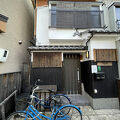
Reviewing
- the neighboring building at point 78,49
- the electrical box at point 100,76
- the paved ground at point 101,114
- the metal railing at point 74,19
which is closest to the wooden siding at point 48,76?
the neighboring building at point 78,49

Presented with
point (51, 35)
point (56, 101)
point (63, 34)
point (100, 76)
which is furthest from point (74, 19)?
point (56, 101)

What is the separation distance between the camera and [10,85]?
406 centimetres

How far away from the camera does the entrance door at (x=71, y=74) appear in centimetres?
536

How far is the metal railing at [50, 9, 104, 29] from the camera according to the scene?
568 centimetres

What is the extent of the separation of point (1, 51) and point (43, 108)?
3553 mm

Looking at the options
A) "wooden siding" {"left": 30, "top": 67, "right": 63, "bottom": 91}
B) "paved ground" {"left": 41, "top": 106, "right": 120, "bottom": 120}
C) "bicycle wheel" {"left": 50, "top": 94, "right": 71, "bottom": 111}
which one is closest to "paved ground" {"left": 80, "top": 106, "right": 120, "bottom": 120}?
"paved ground" {"left": 41, "top": 106, "right": 120, "bottom": 120}

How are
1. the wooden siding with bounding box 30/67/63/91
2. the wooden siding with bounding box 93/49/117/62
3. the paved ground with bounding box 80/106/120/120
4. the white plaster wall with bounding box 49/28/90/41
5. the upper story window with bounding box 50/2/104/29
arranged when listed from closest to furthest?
the paved ground with bounding box 80/106/120/120, the wooden siding with bounding box 93/49/117/62, the wooden siding with bounding box 30/67/63/91, the white plaster wall with bounding box 49/28/90/41, the upper story window with bounding box 50/2/104/29

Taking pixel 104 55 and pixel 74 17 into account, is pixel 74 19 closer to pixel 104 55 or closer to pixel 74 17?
pixel 74 17

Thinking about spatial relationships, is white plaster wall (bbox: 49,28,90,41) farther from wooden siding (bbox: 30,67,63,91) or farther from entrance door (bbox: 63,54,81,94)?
wooden siding (bbox: 30,67,63,91)

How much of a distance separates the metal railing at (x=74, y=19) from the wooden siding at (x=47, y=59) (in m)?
2.49

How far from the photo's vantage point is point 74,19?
18.8 feet

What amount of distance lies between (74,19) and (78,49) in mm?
2764

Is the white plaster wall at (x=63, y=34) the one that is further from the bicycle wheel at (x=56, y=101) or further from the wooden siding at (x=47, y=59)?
the bicycle wheel at (x=56, y=101)

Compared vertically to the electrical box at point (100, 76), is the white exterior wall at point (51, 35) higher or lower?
higher
